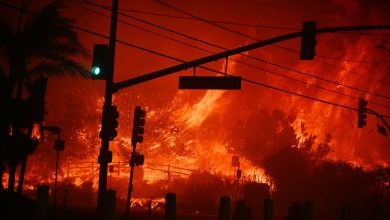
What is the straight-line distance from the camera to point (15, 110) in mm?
20156

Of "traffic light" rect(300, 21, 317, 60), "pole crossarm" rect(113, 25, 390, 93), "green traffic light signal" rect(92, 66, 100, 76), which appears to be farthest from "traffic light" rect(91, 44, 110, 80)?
"traffic light" rect(300, 21, 317, 60)

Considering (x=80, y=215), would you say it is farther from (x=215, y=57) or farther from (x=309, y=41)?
(x=309, y=41)

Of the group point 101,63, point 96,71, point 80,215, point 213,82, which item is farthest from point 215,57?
point 80,215

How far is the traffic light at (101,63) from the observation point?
19812mm

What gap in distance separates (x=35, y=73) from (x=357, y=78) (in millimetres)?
49330

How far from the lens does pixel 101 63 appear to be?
781 inches

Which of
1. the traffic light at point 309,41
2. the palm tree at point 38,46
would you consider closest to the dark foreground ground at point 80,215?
the palm tree at point 38,46

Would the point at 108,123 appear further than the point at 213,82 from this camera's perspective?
Yes

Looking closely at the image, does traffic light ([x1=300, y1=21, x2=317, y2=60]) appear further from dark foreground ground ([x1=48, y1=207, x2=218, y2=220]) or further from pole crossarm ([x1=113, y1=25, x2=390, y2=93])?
dark foreground ground ([x1=48, y1=207, x2=218, y2=220])

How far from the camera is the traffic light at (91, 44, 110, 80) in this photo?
19812 mm

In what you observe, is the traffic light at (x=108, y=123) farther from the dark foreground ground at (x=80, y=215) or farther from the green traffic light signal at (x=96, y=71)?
the dark foreground ground at (x=80, y=215)

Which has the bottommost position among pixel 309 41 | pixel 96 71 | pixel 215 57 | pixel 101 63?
pixel 96 71

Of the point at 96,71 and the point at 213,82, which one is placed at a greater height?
the point at 96,71

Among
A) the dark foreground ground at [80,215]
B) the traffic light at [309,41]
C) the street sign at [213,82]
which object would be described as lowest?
the dark foreground ground at [80,215]
